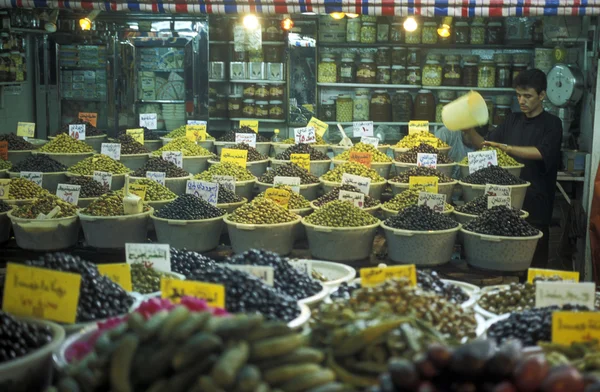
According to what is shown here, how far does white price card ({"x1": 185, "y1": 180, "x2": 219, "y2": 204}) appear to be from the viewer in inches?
167

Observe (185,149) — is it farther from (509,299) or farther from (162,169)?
(509,299)

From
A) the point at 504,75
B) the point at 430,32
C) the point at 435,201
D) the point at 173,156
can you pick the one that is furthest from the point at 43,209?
the point at 504,75

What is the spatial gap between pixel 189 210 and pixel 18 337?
1.91 metres

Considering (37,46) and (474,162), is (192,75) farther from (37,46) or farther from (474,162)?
(474,162)

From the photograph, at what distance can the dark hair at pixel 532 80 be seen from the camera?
207 inches

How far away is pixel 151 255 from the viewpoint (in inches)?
123

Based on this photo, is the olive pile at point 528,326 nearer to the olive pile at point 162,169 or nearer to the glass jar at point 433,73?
the olive pile at point 162,169

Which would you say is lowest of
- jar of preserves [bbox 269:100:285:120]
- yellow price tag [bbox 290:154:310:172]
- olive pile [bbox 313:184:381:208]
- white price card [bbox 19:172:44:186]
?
olive pile [bbox 313:184:381:208]

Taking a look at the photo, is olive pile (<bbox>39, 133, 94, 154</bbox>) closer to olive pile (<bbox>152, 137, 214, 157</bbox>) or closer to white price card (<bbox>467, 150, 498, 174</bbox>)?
olive pile (<bbox>152, 137, 214, 157</bbox>)

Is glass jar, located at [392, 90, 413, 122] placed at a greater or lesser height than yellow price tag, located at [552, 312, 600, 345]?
greater

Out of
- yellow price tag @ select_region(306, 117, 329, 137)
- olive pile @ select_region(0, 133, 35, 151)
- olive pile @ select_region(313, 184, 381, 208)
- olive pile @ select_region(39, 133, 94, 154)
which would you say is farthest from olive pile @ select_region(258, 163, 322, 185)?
olive pile @ select_region(0, 133, 35, 151)

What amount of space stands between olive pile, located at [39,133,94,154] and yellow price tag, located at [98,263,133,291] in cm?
286

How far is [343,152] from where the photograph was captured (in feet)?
17.5

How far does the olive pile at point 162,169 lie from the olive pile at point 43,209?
752 millimetres
